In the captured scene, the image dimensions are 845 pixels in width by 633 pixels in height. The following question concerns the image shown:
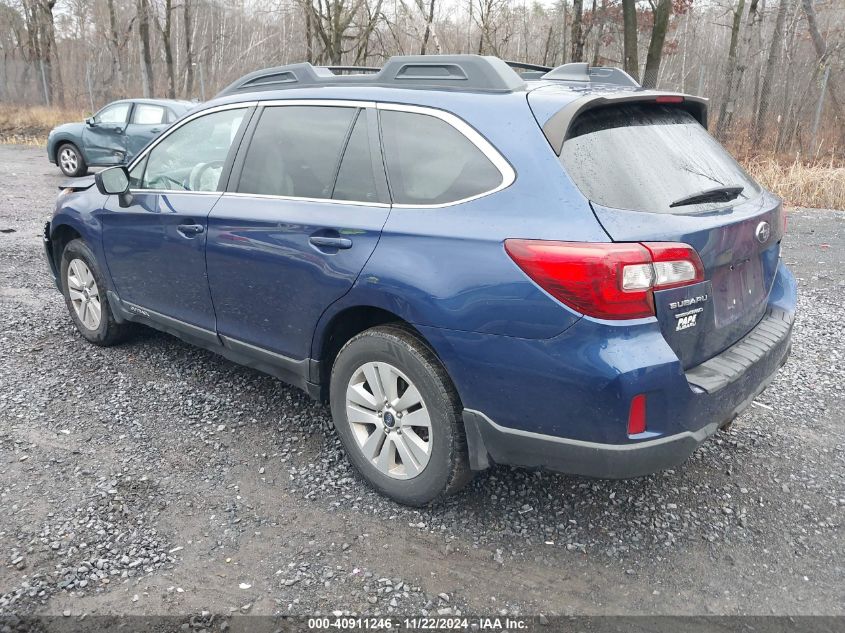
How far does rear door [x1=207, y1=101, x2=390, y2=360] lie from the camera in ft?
9.94

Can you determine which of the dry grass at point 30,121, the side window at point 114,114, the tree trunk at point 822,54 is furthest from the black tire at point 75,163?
the tree trunk at point 822,54

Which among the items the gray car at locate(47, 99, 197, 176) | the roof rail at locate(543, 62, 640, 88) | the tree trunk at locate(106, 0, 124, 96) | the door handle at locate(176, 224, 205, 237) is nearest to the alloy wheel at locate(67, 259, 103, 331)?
the door handle at locate(176, 224, 205, 237)

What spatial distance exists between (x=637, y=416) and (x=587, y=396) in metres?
0.19

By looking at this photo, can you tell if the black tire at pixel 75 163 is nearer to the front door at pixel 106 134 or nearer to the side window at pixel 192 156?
the front door at pixel 106 134

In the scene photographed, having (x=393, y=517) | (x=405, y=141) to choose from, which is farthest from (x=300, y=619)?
(x=405, y=141)

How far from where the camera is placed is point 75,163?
14422mm

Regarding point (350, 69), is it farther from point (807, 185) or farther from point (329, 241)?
point (807, 185)

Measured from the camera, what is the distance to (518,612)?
8.07 feet

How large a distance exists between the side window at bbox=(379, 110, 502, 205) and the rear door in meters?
0.09

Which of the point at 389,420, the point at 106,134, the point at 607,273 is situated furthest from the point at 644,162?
the point at 106,134

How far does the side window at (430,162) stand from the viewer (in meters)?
2.71

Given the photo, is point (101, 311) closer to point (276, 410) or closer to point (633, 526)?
point (276, 410)

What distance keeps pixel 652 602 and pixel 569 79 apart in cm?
232

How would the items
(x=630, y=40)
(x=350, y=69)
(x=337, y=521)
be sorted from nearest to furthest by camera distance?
(x=337, y=521) < (x=350, y=69) < (x=630, y=40)
